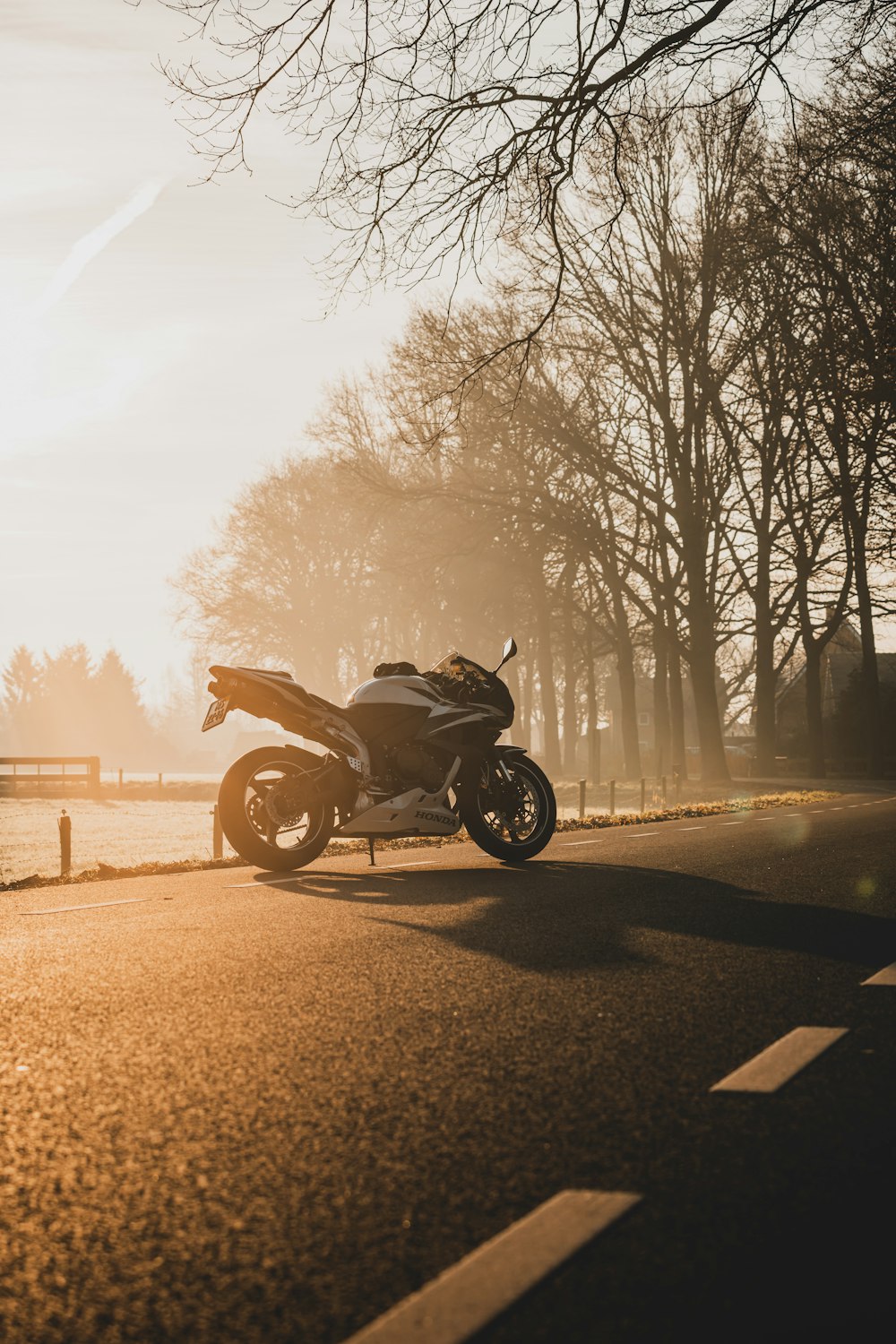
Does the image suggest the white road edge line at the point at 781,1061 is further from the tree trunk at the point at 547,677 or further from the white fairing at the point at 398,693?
the tree trunk at the point at 547,677

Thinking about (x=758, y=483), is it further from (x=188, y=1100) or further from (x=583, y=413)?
(x=188, y=1100)

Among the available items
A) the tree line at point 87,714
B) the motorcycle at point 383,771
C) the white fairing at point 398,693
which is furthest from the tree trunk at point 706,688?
the tree line at point 87,714

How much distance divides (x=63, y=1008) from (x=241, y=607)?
50.0 meters

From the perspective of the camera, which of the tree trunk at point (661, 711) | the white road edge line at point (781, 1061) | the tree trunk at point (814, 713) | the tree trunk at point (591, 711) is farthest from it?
the tree trunk at point (591, 711)

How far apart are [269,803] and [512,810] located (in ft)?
5.70

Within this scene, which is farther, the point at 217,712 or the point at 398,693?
the point at 398,693

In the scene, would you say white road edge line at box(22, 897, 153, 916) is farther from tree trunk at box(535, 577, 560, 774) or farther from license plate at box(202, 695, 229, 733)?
tree trunk at box(535, 577, 560, 774)

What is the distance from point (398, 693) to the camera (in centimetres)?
884

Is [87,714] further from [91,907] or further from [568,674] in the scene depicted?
[91,907]

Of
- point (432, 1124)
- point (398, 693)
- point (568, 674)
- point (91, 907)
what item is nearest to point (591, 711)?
point (568, 674)

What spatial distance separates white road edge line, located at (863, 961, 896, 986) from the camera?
453 centimetres

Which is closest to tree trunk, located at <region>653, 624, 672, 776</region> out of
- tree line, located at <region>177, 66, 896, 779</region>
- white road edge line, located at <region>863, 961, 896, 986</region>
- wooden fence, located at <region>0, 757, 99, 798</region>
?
tree line, located at <region>177, 66, 896, 779</region>

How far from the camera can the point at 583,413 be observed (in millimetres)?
29719

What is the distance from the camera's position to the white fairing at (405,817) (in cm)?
862
